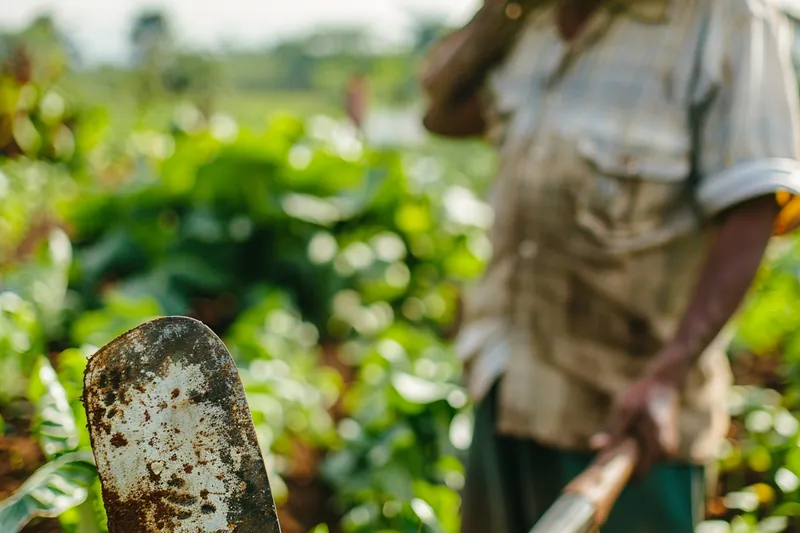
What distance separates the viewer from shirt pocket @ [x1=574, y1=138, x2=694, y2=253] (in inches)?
52.1

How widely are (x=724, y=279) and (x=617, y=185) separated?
22cm

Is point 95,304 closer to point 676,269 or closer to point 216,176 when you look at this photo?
point 216,176

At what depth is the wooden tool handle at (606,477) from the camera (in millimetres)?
1131

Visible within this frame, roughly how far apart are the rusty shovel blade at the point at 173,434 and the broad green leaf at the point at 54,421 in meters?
0.36

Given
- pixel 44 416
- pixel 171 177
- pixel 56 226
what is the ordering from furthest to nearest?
1. pixel 56 226
2. pixel 171 177
3. pixel 44 416

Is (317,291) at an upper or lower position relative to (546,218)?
lower

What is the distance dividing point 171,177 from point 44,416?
2.72m

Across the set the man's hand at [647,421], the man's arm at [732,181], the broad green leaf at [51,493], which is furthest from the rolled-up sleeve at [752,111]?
the broad green leaf at [51,493]

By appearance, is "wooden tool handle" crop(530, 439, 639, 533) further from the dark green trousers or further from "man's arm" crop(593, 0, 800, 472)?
the dark green trousers

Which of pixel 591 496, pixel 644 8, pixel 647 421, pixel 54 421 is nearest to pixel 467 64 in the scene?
pixel 644 8

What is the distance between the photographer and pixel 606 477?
46.4 inches

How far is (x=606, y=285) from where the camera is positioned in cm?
142

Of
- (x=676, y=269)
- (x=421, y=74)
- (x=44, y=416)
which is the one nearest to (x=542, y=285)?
(x=676, y=269)

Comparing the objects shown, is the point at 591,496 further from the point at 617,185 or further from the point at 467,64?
the point at 467,64
